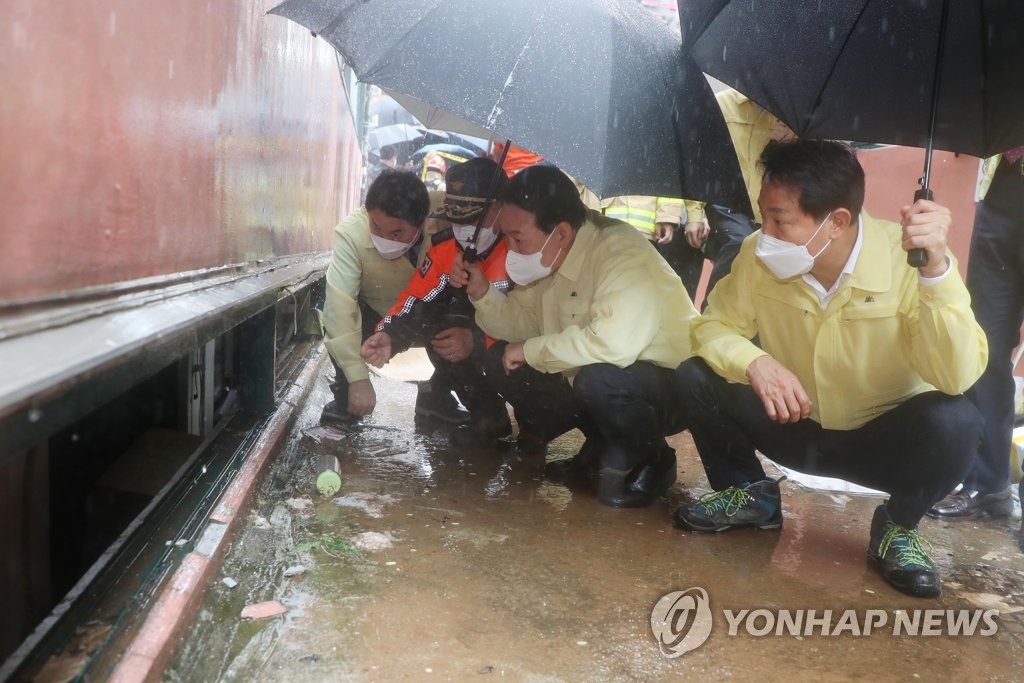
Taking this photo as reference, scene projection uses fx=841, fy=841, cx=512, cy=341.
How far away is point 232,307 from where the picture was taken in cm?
218

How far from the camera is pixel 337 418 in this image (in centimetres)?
378

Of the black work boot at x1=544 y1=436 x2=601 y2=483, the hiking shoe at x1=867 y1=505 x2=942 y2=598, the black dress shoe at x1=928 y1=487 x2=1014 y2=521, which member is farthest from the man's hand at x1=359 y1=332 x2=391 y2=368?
the black dress shoe at x1=928 y1=487 x2=1014 y2=521

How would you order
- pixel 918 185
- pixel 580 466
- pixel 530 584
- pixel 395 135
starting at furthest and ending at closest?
A: pixel 395 135 < pixel 918 185 < pixel 580 466 < pixel 530 584

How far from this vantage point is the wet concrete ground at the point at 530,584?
1887mm

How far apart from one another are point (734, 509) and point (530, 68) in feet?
5.17

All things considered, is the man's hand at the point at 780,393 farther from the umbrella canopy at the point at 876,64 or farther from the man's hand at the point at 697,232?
the man's hand at the point at 697,232

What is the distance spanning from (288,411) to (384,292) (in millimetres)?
687

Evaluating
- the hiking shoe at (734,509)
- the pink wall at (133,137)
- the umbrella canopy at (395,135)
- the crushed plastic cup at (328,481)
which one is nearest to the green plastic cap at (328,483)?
the crushed plastic cup at (328,481)

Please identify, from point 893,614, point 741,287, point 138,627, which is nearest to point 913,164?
point 741,287

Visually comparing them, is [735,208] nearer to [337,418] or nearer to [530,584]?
[530,584]

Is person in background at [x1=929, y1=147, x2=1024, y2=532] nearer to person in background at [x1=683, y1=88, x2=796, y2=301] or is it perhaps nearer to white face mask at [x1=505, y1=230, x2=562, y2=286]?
Result: person in background at [x1=683, y1=88, x2=796, y2=301]

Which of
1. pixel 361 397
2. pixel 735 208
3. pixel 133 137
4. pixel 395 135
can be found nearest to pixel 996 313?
pixel 735 208

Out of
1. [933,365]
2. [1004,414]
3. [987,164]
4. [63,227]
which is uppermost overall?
[987,164]

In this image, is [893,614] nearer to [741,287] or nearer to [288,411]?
[741,287]
